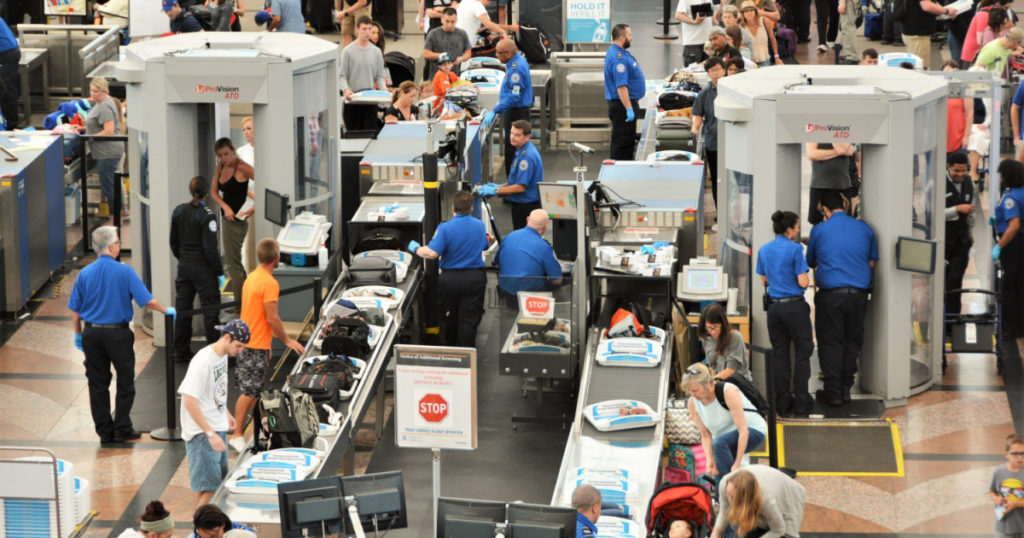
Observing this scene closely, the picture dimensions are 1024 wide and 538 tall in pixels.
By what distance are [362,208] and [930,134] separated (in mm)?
5517

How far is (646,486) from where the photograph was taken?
11164mm

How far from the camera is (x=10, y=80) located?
22.4 meters

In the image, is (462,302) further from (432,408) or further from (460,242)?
(432,408)

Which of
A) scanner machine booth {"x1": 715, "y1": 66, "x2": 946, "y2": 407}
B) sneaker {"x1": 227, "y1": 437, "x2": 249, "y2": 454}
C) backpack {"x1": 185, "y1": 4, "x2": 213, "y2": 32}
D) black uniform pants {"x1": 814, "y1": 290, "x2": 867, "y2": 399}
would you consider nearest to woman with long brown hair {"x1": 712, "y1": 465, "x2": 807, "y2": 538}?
black uniform pants {"x1": 814, "y1": 290, "x2": 867, "y2": 399}

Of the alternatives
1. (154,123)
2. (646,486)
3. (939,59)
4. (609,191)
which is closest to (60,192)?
(154,123)

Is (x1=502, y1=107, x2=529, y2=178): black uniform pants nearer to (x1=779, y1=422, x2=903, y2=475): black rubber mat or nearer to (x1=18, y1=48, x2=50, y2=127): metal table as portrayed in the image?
(x1=18, y1=48, x2=50, y2=127): metal table

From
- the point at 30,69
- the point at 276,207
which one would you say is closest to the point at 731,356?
the point at 276,207

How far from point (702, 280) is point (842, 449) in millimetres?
1916

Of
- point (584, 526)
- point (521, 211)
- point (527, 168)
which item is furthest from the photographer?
point (521, 211)

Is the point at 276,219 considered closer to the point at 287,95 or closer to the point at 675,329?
the point at 287,95

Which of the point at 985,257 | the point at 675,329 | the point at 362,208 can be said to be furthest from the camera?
the point at 985,257

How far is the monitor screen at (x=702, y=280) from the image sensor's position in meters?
13.8

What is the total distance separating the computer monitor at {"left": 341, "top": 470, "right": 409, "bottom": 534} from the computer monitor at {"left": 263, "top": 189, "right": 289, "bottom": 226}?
5.69m

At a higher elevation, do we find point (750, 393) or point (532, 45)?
point (532, 45)
